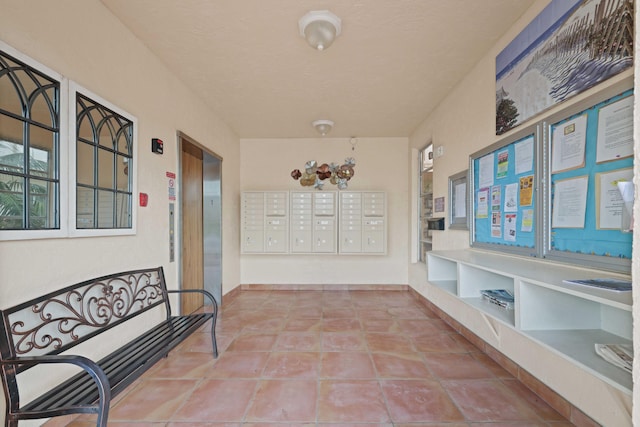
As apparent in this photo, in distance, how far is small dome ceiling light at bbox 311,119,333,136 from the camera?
4105mm

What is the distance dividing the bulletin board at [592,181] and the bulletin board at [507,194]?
6.2 inches

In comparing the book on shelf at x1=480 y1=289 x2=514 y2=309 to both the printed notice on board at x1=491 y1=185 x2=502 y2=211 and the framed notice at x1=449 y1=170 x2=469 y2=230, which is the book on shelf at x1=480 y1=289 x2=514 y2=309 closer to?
the printed notice on board at x1=491 y1=185 x2=502 y2=211

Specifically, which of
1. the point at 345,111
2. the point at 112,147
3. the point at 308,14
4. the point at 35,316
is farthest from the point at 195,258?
the point at 308,14

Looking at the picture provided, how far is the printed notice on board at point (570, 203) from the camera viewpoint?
153cm

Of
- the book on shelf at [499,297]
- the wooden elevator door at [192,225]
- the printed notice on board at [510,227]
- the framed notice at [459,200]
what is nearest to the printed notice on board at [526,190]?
the printed notice on board at [510,227]

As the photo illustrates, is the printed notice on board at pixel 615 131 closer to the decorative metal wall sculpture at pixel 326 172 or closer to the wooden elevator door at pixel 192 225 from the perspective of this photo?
the decorative metal wall sculpture at pixel 326 172

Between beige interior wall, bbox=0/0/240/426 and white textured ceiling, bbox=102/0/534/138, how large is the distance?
212mm

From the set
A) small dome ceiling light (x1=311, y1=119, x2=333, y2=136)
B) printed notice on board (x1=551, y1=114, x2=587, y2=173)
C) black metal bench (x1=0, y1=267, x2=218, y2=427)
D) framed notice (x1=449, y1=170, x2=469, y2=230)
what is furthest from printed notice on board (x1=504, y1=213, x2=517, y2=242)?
small dome ceiling light (x1=311, y1=119, x2=333, y2=136)

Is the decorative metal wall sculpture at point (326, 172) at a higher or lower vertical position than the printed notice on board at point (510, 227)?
higher

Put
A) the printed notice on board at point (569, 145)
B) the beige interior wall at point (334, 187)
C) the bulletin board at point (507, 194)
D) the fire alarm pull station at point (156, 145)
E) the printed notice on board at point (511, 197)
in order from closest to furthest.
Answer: the printed notice on board at point (569, 145) → the bulletin board at point (507, 194) → the printed notice on board at point (511, 197) → the fire alarm pull station at point (156, 145) → the beige interior wall at point (334, 187)

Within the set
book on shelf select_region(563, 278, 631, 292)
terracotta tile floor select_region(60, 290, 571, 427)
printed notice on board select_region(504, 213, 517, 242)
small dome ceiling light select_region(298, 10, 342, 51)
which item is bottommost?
terracotta tile floor select_region(60, 290, 571, 427)

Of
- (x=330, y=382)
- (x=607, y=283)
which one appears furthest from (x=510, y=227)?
(x=330, y=382)

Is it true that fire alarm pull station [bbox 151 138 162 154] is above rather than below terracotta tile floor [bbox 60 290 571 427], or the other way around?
above

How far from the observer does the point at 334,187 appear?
4863 mm
